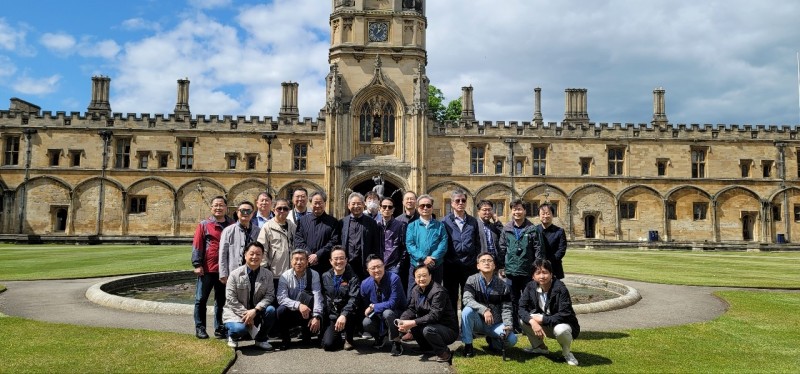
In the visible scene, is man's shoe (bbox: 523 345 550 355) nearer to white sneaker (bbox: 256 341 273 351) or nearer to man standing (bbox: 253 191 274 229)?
white sneaker (bbox: 256 341 273 351)

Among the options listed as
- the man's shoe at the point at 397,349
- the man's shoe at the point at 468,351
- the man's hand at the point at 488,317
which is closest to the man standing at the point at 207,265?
the man's shoe at the point at 397,349

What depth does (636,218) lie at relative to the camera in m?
38.9

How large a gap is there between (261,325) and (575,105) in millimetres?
39613

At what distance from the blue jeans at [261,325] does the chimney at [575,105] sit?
38.9 m

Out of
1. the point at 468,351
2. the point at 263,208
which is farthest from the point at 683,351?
the point at 263,208

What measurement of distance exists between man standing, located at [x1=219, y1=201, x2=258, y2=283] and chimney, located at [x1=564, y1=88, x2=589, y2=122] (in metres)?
38.2

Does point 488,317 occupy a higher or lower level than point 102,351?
higher

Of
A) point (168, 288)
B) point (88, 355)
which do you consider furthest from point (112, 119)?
point (88, 355)

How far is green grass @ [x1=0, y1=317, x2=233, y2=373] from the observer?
650 cm

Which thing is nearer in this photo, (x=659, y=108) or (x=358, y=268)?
(x=358, y=268)

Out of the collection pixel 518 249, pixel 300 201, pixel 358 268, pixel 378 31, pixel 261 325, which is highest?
pixel 378 31

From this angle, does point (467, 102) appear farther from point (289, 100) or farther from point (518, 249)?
point (518, 249)

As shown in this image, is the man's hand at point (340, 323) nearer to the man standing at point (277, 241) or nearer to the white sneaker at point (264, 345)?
the white sneaker at point (264, 345)

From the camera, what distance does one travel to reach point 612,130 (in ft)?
130
